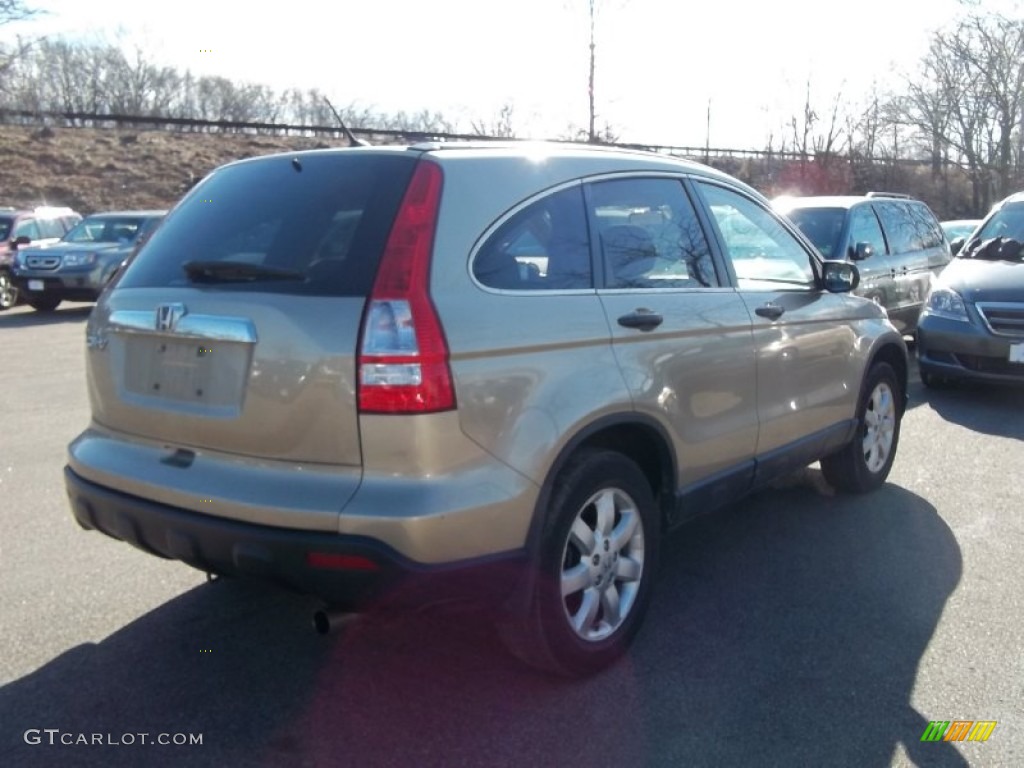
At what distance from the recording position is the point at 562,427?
10.2 feet

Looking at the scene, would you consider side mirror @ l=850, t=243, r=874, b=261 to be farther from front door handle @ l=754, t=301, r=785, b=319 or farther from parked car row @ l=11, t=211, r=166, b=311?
parked car row @ l=11, t=211, r=166, b=311

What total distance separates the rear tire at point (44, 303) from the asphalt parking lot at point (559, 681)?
11904 mm

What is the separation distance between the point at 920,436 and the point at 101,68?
171ft

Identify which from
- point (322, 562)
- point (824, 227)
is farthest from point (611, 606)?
point (824, 227)

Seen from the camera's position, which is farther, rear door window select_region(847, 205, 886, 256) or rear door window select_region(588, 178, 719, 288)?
rear door window select_region(847, 205, 886, 256)

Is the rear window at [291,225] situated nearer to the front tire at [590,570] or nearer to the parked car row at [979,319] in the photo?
the front tire at [590,570]

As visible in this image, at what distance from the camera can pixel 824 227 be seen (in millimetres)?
9695

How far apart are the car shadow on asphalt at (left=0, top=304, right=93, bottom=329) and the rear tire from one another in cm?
10

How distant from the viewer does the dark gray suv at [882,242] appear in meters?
9.49

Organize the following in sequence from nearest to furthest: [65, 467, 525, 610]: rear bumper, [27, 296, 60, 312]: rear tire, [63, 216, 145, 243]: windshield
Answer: [65, 467, 525, 610]: rear bumper
[27, 296, 60, 312]: rear tire
[63, 216, 145, 243]: windshield

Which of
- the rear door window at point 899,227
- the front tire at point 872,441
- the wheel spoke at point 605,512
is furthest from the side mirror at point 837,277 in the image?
the rear door window at point 899,227

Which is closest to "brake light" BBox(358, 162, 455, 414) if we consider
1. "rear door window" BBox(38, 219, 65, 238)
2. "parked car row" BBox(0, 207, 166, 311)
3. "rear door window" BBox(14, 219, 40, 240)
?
"parked car row" BBox(0, 207, 166, 311)

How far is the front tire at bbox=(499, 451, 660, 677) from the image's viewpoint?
316cm

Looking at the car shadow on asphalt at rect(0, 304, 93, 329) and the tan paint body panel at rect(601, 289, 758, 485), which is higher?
the tan paint body panel at rect(601, 289, 758, 485)
